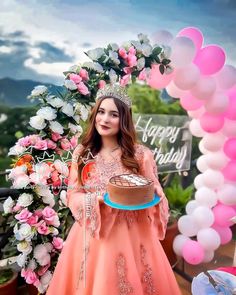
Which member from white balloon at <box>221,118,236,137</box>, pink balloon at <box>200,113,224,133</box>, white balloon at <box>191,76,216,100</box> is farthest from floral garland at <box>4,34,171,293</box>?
white balloon at <box>221,118,236,137</box>

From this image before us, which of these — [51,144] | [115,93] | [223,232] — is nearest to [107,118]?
[115,93]

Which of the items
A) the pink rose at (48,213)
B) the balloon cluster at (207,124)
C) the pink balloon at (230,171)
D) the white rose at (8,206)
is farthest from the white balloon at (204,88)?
the white rose at (8,206)

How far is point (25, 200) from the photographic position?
167 centimetres

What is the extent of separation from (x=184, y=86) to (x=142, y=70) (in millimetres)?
421

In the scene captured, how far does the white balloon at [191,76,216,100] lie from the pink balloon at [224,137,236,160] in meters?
0.41

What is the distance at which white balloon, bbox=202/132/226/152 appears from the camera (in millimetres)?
2473

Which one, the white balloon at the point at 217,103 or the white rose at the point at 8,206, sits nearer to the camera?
the white rose at the point at 8,206

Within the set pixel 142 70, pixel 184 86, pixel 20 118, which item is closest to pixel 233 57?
pixel 184 86

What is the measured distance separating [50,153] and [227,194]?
1.44 meters

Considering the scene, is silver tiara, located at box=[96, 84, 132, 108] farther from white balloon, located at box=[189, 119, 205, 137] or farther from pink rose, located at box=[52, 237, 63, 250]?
white balloon, located at box=[189, 119, 205, 137]

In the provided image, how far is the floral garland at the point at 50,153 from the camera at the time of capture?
5.48 feet

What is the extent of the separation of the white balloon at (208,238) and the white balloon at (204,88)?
1.01 metres

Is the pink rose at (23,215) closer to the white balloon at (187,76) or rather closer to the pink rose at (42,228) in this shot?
the pink rose at (42,228)

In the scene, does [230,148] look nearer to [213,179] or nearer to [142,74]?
[213,179]
